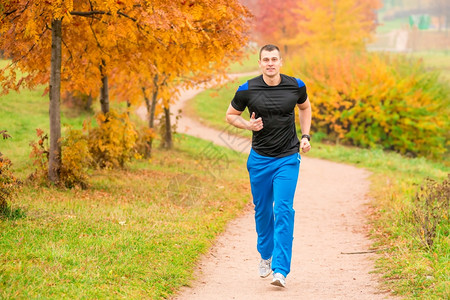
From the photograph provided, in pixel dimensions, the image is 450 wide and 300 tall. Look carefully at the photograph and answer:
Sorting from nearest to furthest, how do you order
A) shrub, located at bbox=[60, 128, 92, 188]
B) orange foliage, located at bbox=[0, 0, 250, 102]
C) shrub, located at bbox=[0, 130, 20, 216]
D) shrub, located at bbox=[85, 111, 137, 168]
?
shrub, located at bbox=[0, 130, 20, 216] < orange foliage, located at bbox=[0, 0, 250, 102] < shrub, located at bbox=[60, 128, 92, 188] < shrub, located at bbox=[85, 111, 137, 168]

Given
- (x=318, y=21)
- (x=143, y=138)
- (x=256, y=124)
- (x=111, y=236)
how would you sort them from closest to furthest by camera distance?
(x=256, y=124)
(x=111, y=236)
(x=143, y=138)
(x=318, y=21)

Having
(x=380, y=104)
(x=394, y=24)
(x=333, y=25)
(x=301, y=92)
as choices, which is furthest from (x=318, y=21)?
(x=394, y=24)

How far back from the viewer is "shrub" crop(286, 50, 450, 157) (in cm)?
2298

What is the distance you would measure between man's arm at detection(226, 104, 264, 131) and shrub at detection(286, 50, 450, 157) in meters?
17.7

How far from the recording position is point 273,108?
579 centimetres

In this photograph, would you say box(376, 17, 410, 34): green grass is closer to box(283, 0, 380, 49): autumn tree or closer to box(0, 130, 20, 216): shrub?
box(283, 0, 380, 49): autumn tree

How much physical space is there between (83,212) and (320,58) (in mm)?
18798

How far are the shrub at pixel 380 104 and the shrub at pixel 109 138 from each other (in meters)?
12.6

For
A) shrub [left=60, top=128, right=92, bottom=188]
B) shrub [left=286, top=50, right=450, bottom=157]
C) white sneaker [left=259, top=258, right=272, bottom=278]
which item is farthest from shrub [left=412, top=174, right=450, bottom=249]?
shrub [left=286, top=50, right=450, bottom=157]

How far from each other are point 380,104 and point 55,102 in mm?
15611

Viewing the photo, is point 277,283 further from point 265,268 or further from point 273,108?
point 273,108

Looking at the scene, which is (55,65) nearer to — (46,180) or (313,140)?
(46,180)

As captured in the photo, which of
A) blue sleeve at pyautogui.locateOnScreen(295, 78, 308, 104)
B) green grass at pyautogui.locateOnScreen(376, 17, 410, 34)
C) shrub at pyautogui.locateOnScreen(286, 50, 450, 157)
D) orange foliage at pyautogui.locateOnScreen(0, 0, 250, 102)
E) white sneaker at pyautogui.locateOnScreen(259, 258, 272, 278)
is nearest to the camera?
blue sleeve at pyautogui.locateOnScreen(295, 78, 308, 104)

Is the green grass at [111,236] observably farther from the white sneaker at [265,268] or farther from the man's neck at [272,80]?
the man's neck at [272,80]
